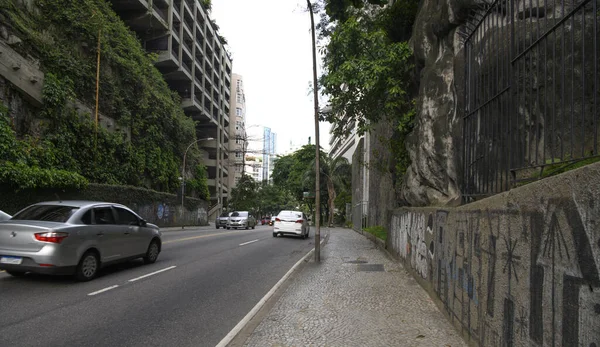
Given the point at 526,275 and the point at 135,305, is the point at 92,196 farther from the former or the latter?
the point at 526,275

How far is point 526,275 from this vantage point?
318 cm

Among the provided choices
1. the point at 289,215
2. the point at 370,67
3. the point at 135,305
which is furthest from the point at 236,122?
the point at 135,305

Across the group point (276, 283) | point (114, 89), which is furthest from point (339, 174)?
point (276, 283)

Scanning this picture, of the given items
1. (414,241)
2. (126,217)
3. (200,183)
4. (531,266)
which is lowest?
(414,241)

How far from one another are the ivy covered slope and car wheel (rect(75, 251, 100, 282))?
12.4m

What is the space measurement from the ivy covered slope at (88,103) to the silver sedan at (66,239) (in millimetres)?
11757

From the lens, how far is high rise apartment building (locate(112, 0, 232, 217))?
129ft

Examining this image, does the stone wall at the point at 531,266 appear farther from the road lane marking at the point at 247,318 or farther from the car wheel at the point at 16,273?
the car wheel at the point at 16,273

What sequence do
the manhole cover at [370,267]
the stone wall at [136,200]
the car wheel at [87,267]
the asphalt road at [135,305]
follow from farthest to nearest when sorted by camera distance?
the stone wall at [136,200] < the manhole cover at [370,267] < the car wheel at [87,267] < the asphalt road at [135,305]

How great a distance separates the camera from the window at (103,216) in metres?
8.39

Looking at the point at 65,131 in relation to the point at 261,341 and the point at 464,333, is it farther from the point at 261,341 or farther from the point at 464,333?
the point at 464,333

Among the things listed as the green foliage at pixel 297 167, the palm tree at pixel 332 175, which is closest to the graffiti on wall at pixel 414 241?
the palm tree at pixel 332 175

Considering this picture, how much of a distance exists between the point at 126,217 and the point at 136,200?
2174cm

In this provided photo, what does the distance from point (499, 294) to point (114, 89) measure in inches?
1169
